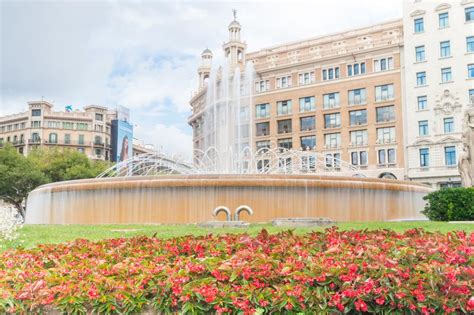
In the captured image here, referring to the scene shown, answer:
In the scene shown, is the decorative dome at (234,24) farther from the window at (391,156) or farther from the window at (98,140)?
the window at (98,140)

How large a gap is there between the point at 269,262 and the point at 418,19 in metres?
57.5

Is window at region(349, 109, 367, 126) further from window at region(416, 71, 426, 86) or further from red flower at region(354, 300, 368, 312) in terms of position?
red flower at region(354, 300, 368, 312)

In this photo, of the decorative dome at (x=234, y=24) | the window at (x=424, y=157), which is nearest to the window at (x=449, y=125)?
the window at (x=424, y=157)

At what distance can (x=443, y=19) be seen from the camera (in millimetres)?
53781

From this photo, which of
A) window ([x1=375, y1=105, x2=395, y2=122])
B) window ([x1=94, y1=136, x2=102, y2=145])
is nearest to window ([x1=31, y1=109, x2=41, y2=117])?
window ([x1=94, y1=136, x2=102, y2=145])

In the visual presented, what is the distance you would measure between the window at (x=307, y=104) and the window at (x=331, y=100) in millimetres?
1474

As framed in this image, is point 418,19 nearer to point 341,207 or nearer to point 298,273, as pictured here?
point 341,207

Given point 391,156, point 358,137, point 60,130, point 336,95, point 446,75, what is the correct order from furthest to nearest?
point 60,130, point 336,95, point 358,137, point 391,156, point 446,75

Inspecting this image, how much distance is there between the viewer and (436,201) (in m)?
15.4

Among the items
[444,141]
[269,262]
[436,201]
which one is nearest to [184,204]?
[436,201]

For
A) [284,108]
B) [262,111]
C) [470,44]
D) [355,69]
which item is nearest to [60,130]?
[262,111]

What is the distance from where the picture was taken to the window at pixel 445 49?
5303 centimetres

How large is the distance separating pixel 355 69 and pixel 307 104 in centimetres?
736

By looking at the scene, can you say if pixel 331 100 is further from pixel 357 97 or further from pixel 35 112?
pixel 35 112
